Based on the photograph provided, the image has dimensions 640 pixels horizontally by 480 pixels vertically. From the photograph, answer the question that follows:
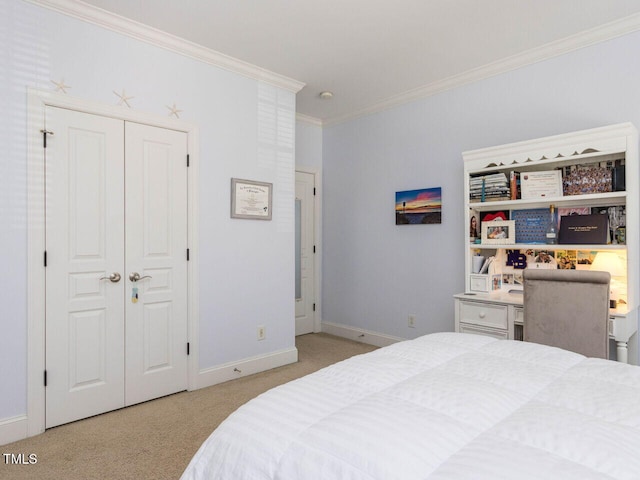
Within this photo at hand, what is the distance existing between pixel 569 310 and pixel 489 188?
1141 mm

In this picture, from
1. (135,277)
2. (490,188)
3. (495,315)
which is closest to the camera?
(135,277)

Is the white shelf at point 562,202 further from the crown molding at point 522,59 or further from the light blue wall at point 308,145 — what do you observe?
the light blue wall at point 308,145

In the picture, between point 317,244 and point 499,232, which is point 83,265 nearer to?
point 317,244

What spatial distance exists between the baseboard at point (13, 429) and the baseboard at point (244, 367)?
1.13 m

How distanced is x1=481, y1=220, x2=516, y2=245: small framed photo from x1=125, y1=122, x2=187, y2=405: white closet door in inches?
95.4

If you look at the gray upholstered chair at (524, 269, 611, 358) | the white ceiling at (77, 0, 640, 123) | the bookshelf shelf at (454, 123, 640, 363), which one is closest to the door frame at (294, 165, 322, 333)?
the white ceiling at (77, 0, 640, 123)

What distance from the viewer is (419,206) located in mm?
4035

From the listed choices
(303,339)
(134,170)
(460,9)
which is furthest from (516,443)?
(303,339)

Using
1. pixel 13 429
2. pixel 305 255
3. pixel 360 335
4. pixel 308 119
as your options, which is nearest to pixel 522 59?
pixel 308 119

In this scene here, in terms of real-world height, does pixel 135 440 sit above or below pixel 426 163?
below

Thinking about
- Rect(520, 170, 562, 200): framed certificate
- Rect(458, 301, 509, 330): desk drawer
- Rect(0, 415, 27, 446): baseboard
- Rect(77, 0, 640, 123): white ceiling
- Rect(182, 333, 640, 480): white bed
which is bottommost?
Rect(0, 415, 27, 446): baseboard

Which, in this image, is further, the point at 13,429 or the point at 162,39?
the point at 162,39

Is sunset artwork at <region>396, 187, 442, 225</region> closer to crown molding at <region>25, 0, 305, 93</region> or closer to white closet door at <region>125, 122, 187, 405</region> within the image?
crown molding at <region>25, 0, 305, 93</region>

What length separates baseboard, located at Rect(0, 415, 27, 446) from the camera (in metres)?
2.33
